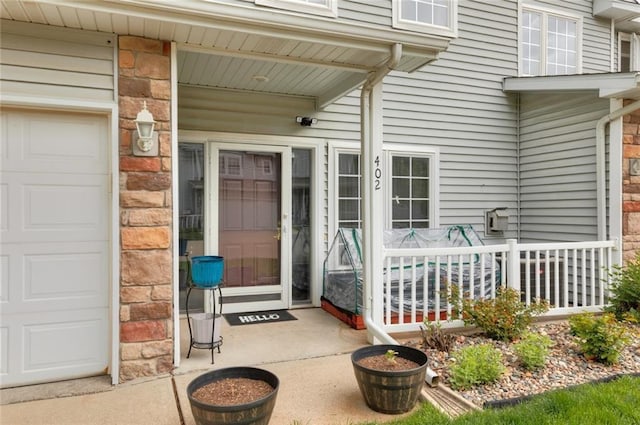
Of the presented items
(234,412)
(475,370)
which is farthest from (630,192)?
(234,412)

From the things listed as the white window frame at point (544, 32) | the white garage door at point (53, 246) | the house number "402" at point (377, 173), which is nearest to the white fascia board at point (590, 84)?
the white window frame at point (544, 32)

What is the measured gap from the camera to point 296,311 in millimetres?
5016

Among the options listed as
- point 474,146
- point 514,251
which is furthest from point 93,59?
point 474,146

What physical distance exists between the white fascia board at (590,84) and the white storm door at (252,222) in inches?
140

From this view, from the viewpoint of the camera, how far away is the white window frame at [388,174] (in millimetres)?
5250

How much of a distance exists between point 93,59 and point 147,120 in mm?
582

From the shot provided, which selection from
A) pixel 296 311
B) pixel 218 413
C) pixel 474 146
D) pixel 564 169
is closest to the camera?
pixel 218 413

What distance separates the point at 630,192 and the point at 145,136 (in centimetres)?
533

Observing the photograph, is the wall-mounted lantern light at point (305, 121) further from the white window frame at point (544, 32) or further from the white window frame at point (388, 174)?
the white window frame at point (544, 32)

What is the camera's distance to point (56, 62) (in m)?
2.84

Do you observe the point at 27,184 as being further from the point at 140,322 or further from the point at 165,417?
the point at 165,417

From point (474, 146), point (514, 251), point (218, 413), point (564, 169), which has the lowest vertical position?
point (218, 413)

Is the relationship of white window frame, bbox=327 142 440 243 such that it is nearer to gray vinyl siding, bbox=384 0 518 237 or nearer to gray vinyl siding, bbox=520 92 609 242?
gray vinyl siding, bbox=384 0 518 237

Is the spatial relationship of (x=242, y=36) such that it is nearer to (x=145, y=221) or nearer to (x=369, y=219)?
(x=145, y=221)
